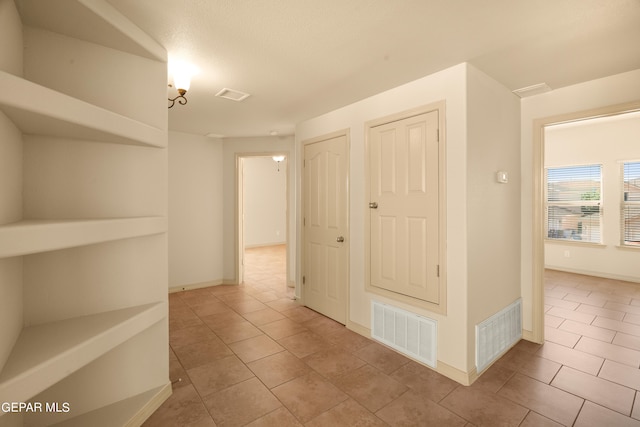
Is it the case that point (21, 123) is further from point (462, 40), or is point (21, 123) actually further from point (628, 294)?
point (628, 294)

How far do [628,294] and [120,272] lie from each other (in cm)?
632

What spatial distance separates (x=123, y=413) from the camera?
70.5 inches

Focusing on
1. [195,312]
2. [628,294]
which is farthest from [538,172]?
[195,312]

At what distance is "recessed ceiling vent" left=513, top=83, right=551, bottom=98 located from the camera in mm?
2696

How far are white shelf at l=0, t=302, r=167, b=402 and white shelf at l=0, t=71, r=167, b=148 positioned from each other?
1.04 meters

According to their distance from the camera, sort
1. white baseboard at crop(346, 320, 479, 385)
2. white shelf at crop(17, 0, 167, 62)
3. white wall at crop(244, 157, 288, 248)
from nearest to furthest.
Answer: white shelf at crop(17, 0, 167, 62), white baseboard at crop(346, 320, 479, 385), white wall at crop(244, 157, 288, 248)

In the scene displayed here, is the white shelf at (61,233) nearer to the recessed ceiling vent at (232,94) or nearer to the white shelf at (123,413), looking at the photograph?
the white shelf at (123,413)

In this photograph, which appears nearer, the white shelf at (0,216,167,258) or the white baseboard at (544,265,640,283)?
the white shelf at (0,216,167,258)

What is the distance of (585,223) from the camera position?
18.5 ft

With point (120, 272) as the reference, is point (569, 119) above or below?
above

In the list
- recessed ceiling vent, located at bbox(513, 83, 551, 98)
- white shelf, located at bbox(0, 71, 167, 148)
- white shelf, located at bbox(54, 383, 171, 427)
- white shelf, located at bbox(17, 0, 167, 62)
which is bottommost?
white shelf, located at bbox(54, 383, 171, 427)

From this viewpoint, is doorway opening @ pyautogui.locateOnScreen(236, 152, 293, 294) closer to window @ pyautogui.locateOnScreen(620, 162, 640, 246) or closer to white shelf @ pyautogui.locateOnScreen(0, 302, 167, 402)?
white shelf @ pyautogui.locateOnScreen(0, 302, 167, 402)

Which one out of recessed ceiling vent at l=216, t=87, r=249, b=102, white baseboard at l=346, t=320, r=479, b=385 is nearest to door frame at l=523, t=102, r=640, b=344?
white baseboard at l=346, t=320, r=479, b=385

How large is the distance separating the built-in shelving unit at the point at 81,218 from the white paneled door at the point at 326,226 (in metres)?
1.87
